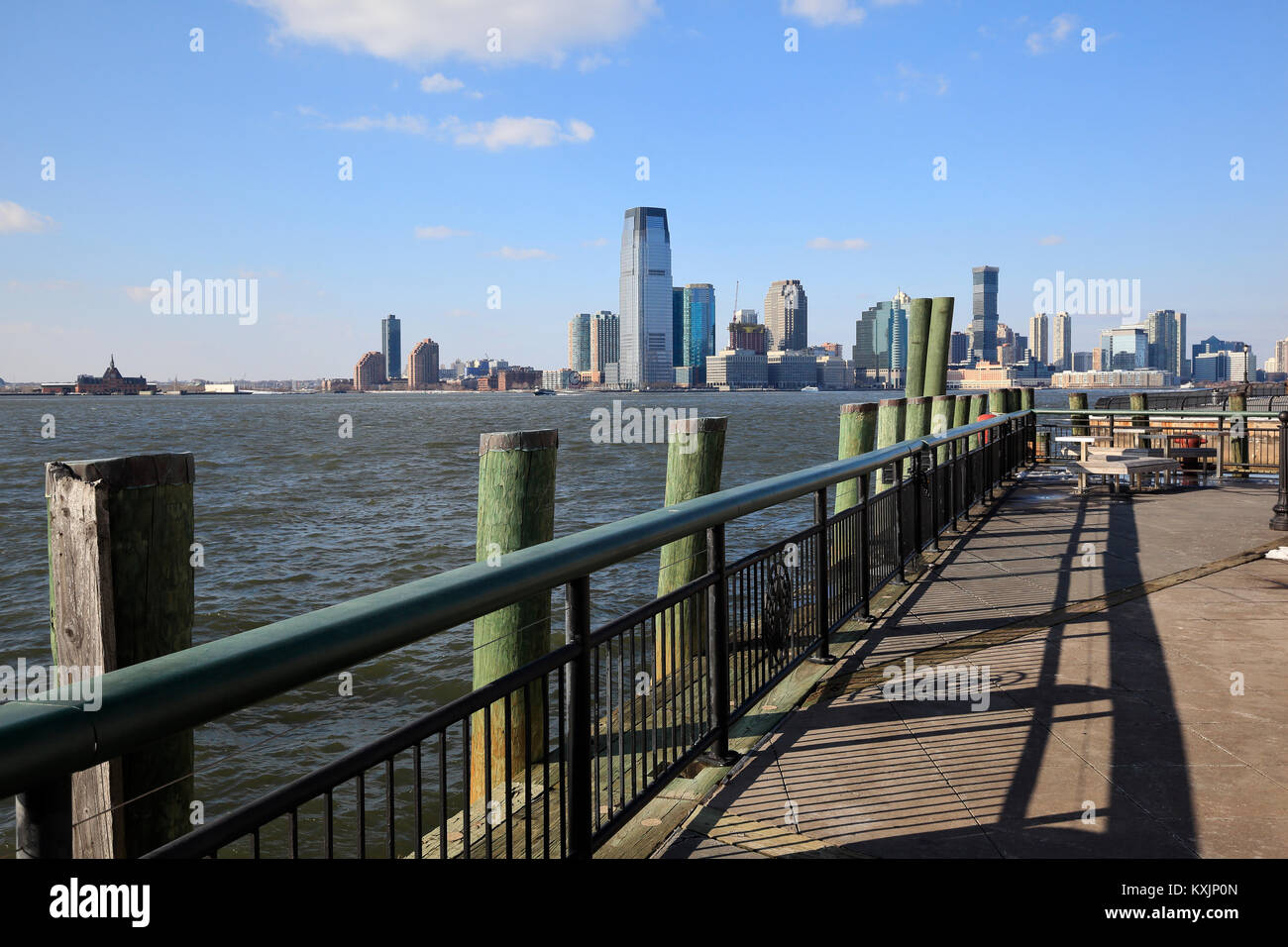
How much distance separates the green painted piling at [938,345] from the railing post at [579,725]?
16.2 m

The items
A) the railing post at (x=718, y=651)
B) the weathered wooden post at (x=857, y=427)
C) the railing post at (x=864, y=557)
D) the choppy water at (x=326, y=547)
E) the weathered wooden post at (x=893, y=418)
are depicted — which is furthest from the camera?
the weathered wooden post at (x=893, y=418)

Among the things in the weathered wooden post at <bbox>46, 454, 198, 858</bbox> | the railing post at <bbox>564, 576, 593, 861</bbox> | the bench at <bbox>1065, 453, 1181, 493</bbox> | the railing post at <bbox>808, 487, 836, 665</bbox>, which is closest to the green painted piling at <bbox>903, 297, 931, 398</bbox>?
the bench at <bbox>1065, 453, 1181, 493</bbox>

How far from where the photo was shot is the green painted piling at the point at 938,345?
1812 centimetres

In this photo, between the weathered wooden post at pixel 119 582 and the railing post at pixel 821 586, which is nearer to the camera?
the weathered wooden post at pixel 119 582

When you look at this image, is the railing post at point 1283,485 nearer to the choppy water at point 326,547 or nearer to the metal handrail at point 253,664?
the choppy water at point 326,547

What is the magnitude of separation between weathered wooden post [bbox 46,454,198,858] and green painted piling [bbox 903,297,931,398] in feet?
52.3

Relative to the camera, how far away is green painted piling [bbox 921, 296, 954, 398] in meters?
18.1

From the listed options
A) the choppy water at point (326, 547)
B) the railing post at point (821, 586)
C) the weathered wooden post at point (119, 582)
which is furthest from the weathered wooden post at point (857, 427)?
the weathered wooden post at point (119, 582)

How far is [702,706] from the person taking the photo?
4.34 m

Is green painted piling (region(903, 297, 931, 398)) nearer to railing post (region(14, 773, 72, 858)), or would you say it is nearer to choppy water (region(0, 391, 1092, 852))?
choppy water (region(0, 391, 1092, 852))

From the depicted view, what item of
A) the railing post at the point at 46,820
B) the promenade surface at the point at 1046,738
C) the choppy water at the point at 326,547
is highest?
the railing post at the point at 46,820

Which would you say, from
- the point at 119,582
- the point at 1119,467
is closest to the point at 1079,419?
the point at 1119,467
